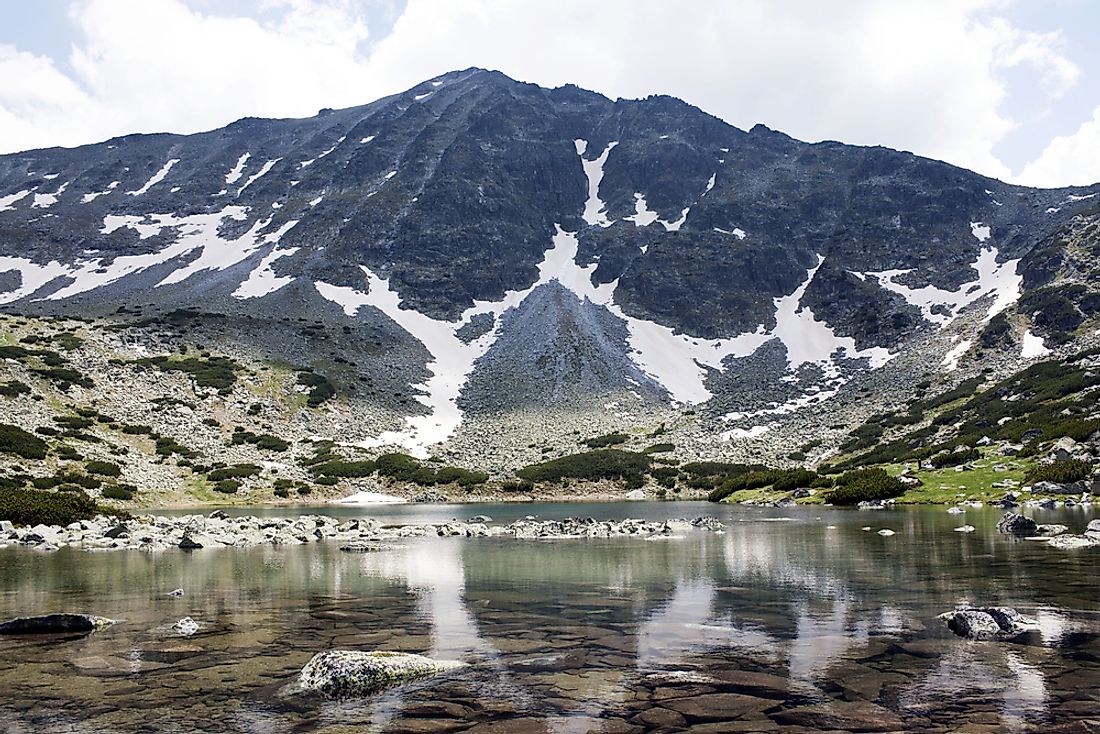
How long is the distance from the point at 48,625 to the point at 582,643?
30.9ft

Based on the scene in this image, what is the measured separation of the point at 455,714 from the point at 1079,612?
1144cm

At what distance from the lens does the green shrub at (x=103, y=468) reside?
5719 cm

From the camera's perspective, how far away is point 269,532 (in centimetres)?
3466

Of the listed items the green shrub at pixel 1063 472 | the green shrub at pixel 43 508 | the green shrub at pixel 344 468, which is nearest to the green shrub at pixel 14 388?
the green shrub at pixel 344 468

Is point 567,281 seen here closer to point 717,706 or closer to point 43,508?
point 43,508

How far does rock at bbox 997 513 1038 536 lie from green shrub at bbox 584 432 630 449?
65.2 metres

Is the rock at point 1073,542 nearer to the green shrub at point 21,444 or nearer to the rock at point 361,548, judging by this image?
the rock at point 361,548

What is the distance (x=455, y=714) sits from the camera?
834cm

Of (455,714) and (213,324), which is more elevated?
(213,324)

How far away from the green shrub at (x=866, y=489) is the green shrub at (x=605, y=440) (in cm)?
3833

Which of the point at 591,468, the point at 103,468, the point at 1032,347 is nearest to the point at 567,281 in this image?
the point at 591,468

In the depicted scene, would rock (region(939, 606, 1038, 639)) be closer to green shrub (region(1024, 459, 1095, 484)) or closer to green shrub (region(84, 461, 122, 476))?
green shrub (region(1024, 459, 1095, 484))

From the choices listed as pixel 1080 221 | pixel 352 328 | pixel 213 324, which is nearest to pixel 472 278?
pixel 352 328

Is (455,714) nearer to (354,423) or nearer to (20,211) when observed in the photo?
(354,423)
